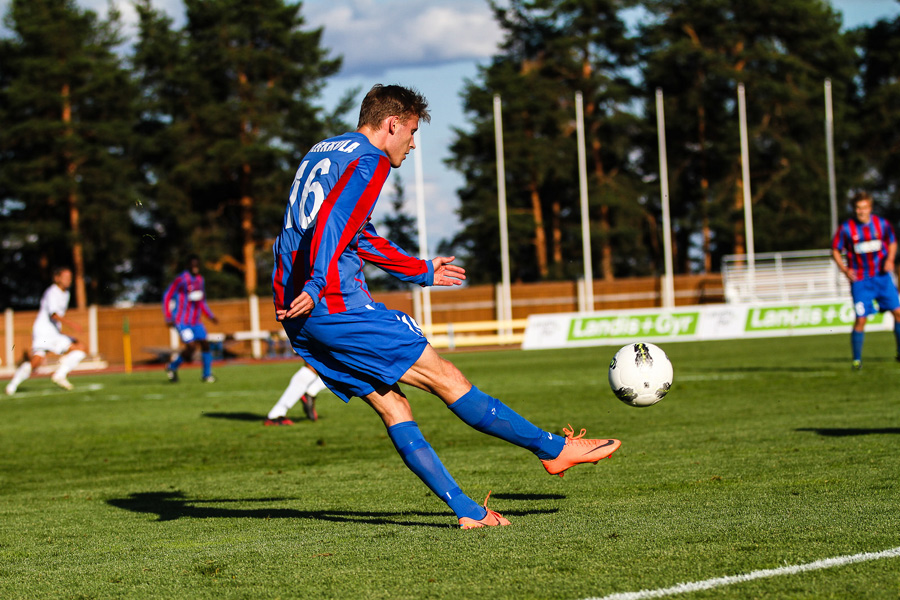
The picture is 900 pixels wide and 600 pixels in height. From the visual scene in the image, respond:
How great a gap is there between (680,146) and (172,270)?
1061 inches

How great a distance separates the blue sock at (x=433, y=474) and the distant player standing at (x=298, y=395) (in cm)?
558

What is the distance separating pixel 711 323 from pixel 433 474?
2356 cm

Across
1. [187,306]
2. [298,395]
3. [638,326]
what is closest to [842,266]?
[298,395]

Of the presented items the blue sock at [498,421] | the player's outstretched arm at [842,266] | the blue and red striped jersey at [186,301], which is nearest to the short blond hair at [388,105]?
the blue sock at [498,421]

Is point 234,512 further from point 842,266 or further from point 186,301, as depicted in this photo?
point 186,301

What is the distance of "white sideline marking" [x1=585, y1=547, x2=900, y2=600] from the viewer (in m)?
3.17

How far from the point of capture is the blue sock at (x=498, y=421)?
4.58 meters

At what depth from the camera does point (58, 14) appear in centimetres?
4169

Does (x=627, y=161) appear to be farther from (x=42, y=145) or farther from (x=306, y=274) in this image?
(x=306, y=274)

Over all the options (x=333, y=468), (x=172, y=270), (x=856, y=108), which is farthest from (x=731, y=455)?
(x=856, y=108)

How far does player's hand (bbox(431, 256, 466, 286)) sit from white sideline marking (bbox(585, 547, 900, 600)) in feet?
6.96

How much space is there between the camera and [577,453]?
4.75 metres

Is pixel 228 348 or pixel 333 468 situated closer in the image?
pixel 333 468

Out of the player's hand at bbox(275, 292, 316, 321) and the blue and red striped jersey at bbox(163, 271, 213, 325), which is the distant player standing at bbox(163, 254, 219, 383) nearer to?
the blue and red striped jersey at bbox(163, 271, 213, 325)
